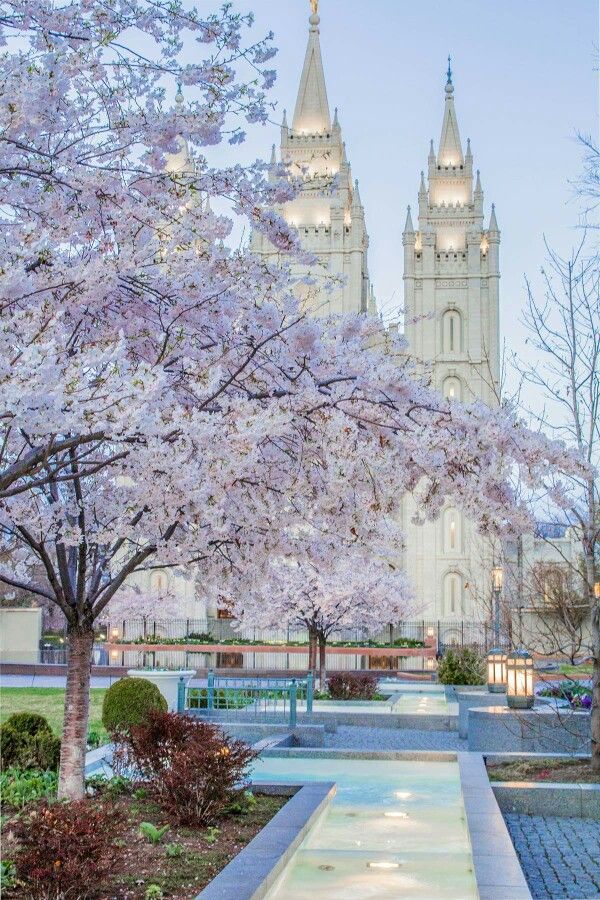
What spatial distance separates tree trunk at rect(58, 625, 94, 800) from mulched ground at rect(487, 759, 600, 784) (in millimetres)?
5389

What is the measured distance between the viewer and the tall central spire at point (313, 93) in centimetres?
7144

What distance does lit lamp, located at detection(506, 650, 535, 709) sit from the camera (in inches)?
646

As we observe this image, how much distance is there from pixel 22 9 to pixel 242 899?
5.17m

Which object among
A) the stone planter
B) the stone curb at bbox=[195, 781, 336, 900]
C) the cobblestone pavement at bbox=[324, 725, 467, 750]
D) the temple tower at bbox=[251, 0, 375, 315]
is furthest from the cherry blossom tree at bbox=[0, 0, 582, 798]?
the temple tower at bbox=[251, 0, 375, 315]

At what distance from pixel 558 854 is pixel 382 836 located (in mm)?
1584

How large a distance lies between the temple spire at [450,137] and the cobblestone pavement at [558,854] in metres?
66.5

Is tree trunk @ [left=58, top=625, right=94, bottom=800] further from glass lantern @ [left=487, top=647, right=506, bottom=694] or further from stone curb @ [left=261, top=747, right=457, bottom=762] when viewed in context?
glass lantern @ [left=487, top=647, right=506, bottom=694]

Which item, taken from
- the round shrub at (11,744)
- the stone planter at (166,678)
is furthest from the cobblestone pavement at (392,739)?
the round shrub at (11,744)

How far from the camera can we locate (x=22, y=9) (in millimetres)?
5406

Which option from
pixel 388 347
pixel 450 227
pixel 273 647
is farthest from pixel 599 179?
pixel 450 227

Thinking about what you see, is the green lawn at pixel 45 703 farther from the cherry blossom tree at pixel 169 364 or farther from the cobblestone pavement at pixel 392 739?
the cherry blossom tree at pixel 169 364

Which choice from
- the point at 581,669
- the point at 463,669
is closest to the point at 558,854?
the point at 581,669

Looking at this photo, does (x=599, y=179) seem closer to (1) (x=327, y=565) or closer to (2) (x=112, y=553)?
(1) (x=327, y=565)

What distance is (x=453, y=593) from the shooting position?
208ft
